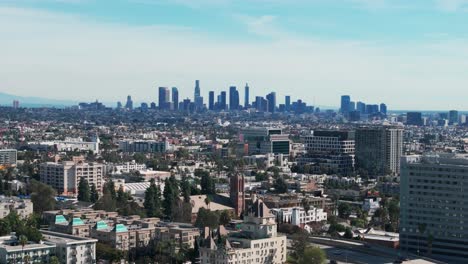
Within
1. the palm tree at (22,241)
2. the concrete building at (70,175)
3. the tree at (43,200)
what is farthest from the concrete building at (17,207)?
the concrete building at (70,175)

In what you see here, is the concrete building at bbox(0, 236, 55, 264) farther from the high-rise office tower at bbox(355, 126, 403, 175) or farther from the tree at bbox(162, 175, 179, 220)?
the high-rise office tower at bbox(355, 126, 403, 175)

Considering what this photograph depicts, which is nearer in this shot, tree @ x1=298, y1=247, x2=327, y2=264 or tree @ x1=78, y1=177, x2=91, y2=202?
tree @ x1=298, y1=247, x2=327, y2=264

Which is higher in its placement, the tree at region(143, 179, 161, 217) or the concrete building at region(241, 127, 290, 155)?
the concrete building at region(241, 127, 290, 155)

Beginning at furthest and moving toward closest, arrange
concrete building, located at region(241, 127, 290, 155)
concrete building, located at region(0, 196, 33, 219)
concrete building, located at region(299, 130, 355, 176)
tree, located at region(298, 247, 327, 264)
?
concrete building, located at region(241, 127, 290, 155)
concrete building, located at region(299, 130, 355, 176)
concrete building, located at region(0, 196, 33, 219)
tree, located at region(298, 247, 327, 264)

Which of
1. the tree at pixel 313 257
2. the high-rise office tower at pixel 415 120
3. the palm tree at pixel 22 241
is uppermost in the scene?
the high-rise office tower at pixel 415 120

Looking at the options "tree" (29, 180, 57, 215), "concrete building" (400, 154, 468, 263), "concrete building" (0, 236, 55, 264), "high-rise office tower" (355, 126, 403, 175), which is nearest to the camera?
"concrete building" (0, 236, 55, 264)

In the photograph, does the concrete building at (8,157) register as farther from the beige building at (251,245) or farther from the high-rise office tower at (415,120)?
the high-rise office tower at (415,120)

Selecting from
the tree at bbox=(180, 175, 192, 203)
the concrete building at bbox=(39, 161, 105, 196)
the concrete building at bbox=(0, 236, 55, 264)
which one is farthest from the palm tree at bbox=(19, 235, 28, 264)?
the concrete building at bbox=(39, 161, 105, 196)
